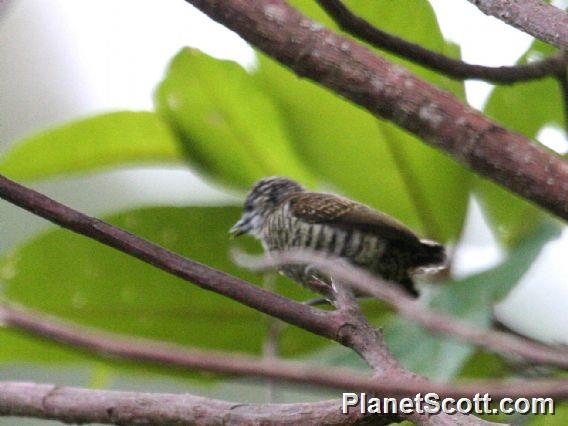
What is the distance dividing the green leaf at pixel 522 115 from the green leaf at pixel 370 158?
Answer: 0.11 meters

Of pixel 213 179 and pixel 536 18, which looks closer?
pixel 536 18

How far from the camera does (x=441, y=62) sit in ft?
5.24

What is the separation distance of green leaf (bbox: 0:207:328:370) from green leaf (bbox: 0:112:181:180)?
0.18m

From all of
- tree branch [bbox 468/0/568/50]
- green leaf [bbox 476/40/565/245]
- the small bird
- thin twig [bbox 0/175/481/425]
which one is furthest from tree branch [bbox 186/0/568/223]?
green leaf [bbox 476/40/565/245]

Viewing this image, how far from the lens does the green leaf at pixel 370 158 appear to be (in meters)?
2.23

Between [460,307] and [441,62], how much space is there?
1.81ft

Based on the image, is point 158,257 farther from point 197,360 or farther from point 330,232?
point 330,232

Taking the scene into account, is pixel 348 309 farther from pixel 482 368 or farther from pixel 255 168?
pixel 255 168

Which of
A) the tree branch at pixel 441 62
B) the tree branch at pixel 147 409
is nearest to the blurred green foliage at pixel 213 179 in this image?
the tree branch at pixel 441 62

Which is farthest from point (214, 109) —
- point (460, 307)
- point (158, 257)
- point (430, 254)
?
point (158, 257)

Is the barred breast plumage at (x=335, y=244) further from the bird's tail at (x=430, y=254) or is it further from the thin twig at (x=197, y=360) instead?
the thin twig at (x=197, y=360)

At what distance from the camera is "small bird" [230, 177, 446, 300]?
2.16 meters

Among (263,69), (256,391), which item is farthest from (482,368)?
(256,391)

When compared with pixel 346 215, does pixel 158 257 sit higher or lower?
lower
